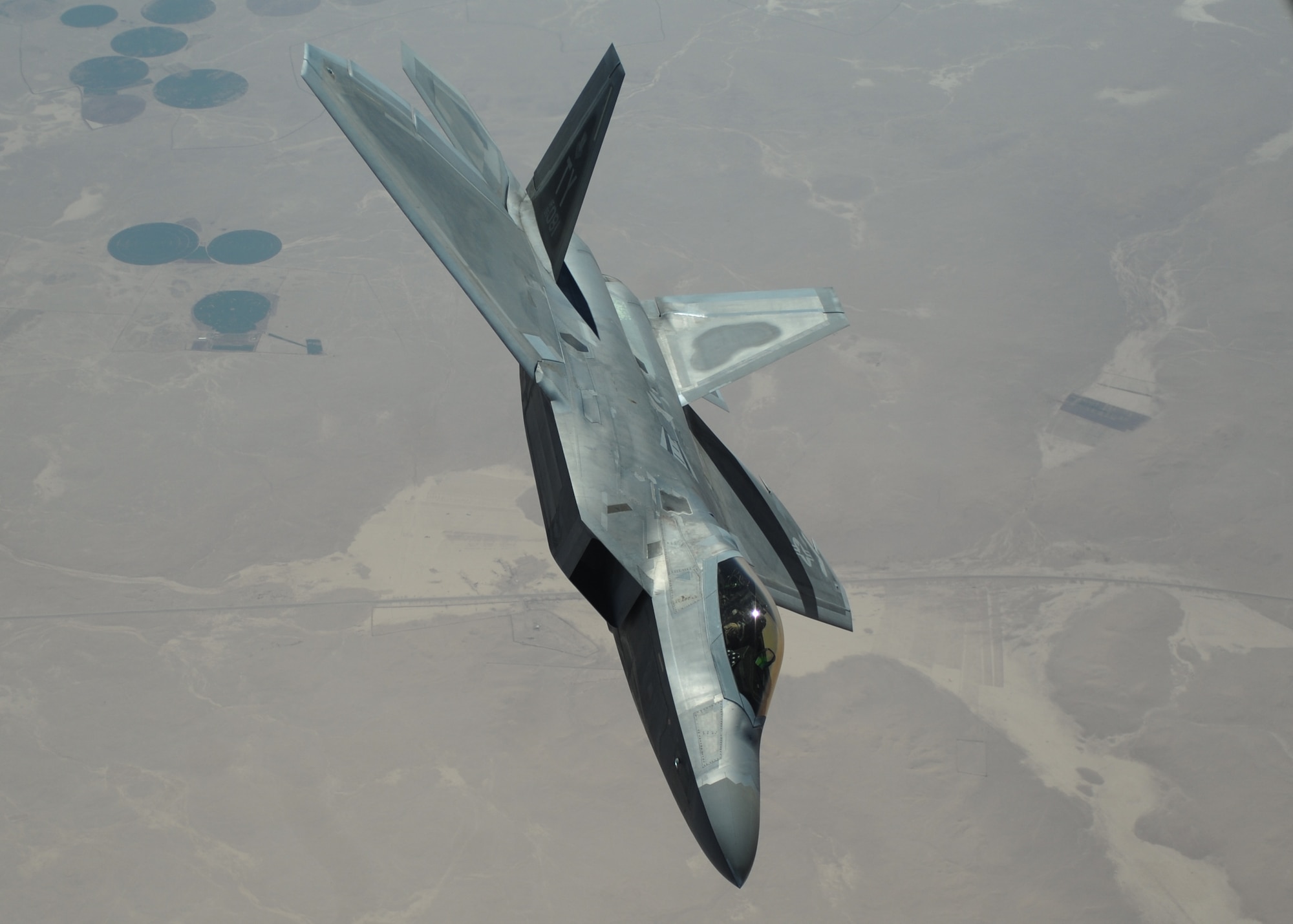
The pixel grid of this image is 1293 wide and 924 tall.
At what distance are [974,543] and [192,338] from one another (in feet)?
96.9

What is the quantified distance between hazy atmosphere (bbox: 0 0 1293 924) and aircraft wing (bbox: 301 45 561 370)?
12.9 metres

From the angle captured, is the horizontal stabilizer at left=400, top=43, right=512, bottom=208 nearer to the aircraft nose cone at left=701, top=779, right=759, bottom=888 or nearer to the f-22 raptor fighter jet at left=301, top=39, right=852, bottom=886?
the f-22 raptor fighter jet at left=301, top=39, right=852, bottom=886

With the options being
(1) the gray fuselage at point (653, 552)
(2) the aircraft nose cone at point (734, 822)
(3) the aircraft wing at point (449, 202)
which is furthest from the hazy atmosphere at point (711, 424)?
(3) the aircraft wing at point (449, 202)

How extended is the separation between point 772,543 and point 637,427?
466 cm

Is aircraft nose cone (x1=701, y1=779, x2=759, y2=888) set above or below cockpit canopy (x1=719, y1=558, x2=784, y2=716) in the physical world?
below

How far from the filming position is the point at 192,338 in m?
39.0

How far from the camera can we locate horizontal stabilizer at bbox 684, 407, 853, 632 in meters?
20.8

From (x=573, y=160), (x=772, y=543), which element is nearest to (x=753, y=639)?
(x=772, y=543)

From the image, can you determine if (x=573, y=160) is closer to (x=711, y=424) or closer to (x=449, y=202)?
(x=449, y=202)

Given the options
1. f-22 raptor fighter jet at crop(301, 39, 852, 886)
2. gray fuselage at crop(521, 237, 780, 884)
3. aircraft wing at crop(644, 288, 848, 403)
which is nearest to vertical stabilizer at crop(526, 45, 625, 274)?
f-22 raptor fighter jet at crop(301, 39, 852, 886)

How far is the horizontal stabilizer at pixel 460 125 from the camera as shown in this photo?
24.0 meters

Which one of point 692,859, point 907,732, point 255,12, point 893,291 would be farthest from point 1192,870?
point 255,12

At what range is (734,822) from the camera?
44.5 feet

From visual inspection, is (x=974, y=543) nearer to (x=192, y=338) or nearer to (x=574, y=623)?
(x=574, y=623)
